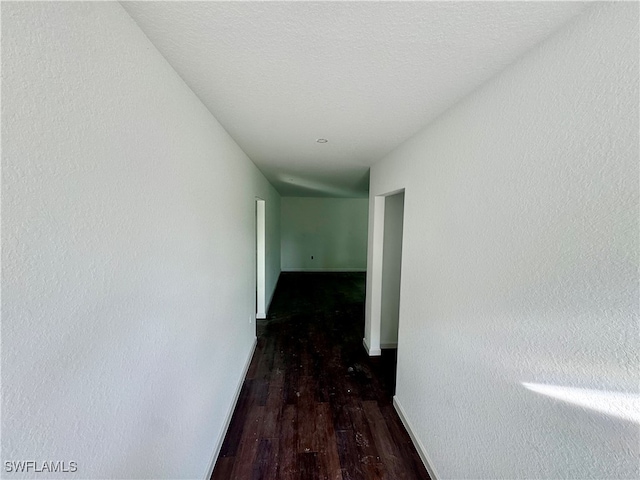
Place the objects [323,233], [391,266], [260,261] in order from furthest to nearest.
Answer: [323,233] < [260,261] < [391,266]

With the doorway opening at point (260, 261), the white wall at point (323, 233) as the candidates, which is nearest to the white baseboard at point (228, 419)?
the doorway opening at point (260, 261)

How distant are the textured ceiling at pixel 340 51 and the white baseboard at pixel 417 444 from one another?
2136mm

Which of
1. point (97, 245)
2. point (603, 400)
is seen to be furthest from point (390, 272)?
point (97, 245)

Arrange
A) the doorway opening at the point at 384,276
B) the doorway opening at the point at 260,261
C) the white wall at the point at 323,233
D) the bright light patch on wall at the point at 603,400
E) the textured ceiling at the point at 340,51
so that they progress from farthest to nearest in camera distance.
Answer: the white wall at the point at 323,233, the doorway opening at the point at 260,261, the doorway opening at the point at 384,276, the textured ceiling at the point at 340,51, the bright light patch on wall at the point at 603,400

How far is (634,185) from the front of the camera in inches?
24.6

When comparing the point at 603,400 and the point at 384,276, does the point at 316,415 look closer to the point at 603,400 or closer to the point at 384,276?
the point at 384,276

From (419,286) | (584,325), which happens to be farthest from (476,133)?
(419,286)

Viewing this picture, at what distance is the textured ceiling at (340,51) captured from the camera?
74 cm

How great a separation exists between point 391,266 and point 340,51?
2.43 meters

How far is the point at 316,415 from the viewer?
2049 millimetres

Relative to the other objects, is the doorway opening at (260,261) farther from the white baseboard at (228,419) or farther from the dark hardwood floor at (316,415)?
the white baseboard at (228,419)

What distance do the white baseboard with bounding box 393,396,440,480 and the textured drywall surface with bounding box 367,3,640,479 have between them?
2.6 inches

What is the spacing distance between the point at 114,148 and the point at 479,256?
4.76 ft

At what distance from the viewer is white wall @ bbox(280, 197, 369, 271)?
7367 mm
